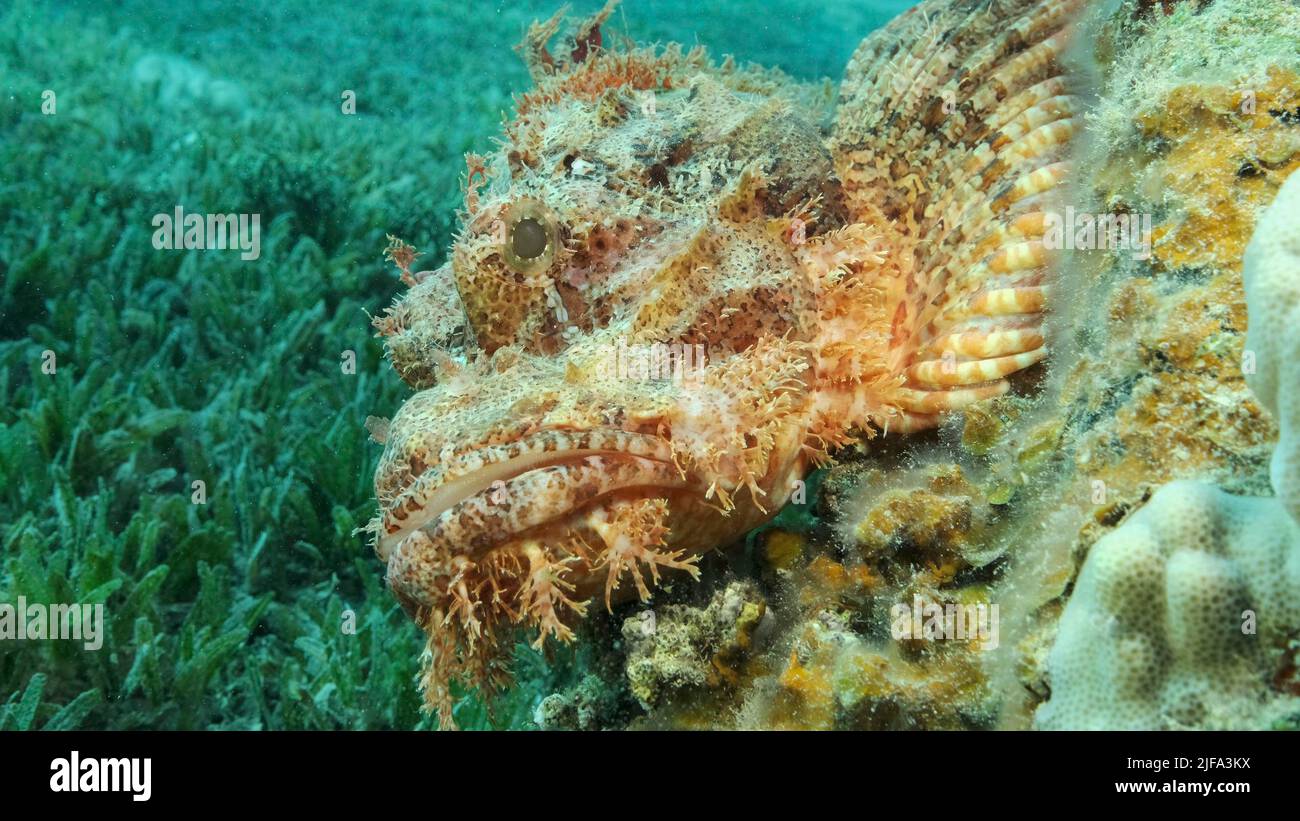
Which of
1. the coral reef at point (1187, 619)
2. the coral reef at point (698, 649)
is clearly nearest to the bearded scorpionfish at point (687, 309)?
the coral reef at point (698, 649)

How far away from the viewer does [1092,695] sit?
1.79 meters

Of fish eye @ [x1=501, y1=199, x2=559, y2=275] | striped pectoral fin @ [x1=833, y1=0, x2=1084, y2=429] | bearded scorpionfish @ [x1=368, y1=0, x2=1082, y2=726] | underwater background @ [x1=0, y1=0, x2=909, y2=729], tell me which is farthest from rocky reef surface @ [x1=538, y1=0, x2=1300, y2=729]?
fish eye @ [x1=501, y1=199, x2=559, y2=275]

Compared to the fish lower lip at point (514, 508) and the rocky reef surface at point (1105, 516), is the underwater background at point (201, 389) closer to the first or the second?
the rocky reef surface at point (1105, 516)

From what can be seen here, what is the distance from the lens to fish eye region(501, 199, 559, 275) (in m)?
2.98

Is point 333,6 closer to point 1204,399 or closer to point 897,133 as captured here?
point 897,133

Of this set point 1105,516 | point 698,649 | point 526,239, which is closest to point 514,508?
point 698,649

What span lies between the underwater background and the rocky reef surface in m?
1.15

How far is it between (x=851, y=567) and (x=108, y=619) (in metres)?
3.67

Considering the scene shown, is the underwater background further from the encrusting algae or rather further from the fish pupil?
the fish pupil

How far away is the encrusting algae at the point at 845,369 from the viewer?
225 cm

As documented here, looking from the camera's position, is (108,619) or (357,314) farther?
(357,314)

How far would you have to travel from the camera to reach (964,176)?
3.33 metres

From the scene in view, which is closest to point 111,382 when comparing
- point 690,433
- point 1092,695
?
point 690,433
